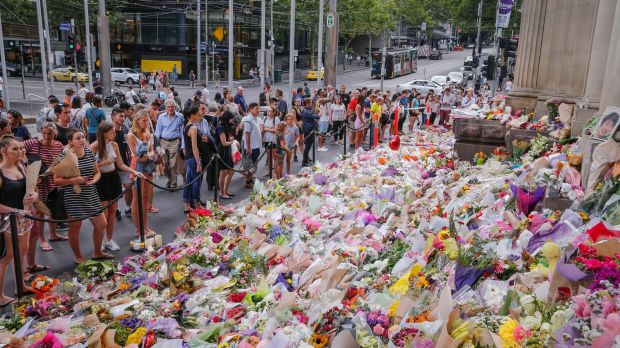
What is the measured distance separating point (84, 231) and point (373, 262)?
184 inches

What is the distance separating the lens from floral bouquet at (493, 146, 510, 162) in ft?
31.4

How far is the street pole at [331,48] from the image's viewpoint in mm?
27188

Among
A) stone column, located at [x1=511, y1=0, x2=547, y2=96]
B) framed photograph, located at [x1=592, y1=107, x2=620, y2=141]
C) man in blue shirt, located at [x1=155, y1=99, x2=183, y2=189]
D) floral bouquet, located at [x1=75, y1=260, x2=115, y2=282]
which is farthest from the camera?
stone column, located at [x1=511, y1=0, x2=547, y2=96]

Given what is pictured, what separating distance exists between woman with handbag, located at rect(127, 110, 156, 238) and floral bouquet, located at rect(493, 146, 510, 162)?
19.1ft

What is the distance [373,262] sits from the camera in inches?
238

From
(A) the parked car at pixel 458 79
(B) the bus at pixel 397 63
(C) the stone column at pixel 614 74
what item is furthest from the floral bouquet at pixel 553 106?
(B) the bus at pixel 397 63

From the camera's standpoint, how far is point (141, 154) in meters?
8.50

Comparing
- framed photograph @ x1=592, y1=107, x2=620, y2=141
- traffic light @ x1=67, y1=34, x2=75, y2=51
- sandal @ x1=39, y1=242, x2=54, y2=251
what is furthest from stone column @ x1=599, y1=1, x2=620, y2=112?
traffic light @ x1=67, y1=34, x2=75, y2=51

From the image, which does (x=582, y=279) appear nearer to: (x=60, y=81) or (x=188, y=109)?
(x=188, y=109)

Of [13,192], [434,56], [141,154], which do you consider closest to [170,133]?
[141,154]

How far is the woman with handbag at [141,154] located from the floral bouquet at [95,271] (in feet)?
5.46

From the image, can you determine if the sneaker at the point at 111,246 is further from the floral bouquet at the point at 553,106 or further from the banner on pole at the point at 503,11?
the banner on pole at the point at 503,11

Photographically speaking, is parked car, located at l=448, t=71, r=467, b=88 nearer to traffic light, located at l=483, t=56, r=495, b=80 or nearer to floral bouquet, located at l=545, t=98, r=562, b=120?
traffic light, located at l=483, t=56, r=495, b=80

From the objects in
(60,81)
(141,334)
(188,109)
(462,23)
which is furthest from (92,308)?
(462,23)
